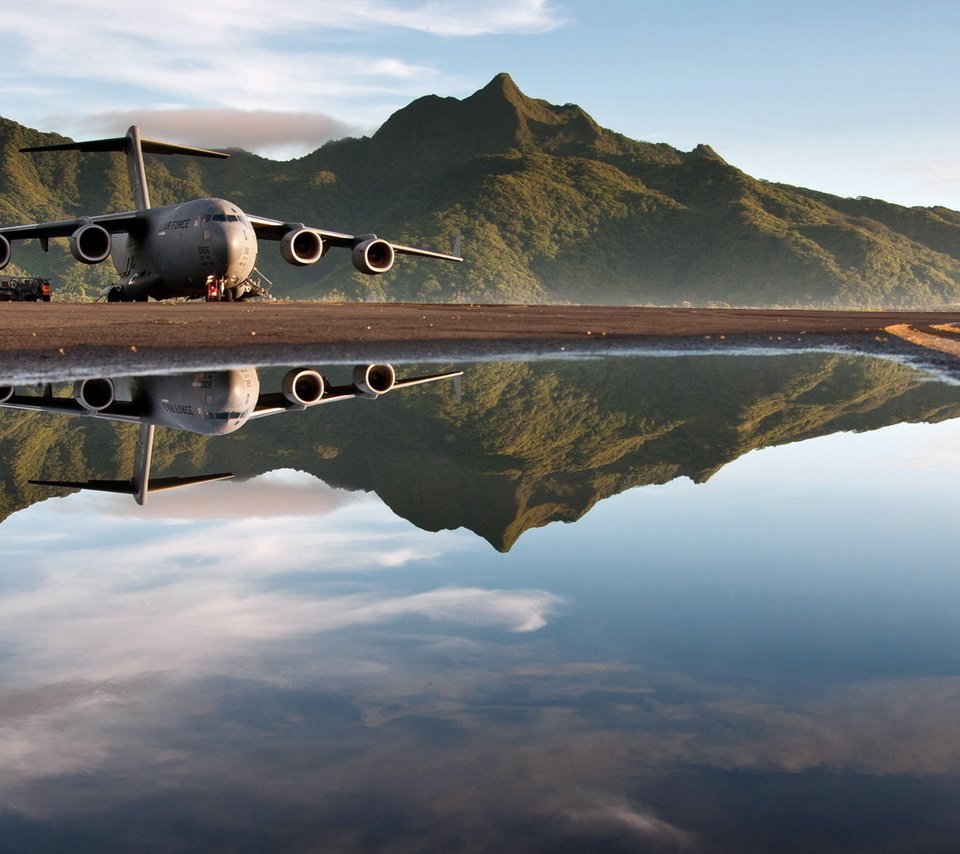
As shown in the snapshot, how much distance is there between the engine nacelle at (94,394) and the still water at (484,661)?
4.40 metres

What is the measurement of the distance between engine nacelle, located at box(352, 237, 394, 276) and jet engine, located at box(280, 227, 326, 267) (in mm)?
1836

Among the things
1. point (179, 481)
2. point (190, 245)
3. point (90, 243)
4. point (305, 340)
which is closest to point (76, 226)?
point (90, 243)

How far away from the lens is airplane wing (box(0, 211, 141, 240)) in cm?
4412

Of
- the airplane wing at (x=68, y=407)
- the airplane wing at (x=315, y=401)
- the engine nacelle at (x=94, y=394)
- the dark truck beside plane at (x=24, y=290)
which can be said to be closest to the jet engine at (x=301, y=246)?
the airplane wing at (x=315, y=401)

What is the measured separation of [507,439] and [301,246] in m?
34.6

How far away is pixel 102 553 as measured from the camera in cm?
627

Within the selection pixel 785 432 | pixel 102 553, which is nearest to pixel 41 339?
pixel 785 432

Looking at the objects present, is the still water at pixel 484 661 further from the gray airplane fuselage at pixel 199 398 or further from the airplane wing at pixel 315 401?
the airplane wing at pixel 315 401

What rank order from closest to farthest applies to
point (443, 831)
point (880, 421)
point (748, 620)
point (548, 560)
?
point (443, 831) → point (748, 620) → point (548, 560) → point (880, 421)

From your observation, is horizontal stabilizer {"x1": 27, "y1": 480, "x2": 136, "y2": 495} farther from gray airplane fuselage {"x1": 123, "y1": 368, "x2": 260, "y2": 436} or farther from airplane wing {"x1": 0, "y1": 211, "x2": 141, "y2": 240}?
airplane wing {"x1": 0, "y1": 211, "x2": 141, "y2": 240}

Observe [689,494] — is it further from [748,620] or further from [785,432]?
[785,432]

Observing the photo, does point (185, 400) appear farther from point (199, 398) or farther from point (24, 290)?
point (24, 290)

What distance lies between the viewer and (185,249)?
41625mm

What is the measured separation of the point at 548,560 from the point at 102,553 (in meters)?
2.59
